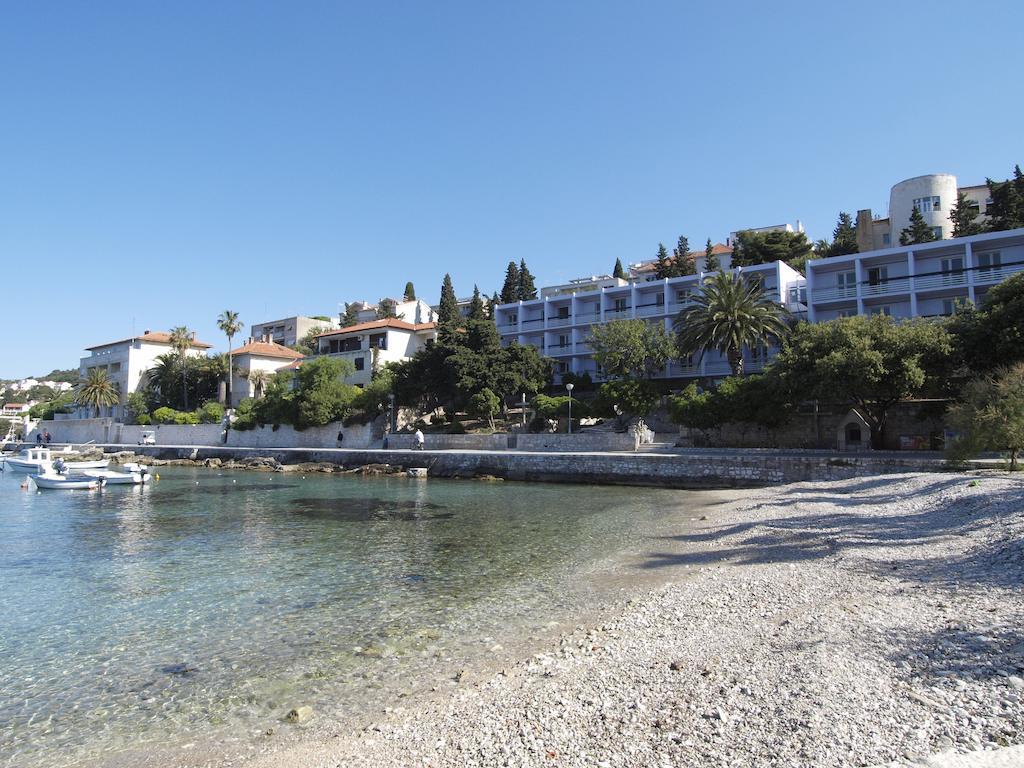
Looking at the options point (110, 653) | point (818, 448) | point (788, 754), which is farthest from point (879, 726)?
point (818, 448)

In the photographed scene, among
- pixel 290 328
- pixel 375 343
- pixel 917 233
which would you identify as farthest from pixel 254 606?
pixel 290 328

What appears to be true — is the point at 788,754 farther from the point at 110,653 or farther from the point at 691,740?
the point at 110,653

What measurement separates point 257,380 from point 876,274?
70894 millimetres

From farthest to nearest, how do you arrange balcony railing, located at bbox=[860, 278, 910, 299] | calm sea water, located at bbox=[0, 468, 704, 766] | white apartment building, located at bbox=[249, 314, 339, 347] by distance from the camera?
white apartment building, located at bbox=[249, 314, 339, 347] → balcony railing, located at bbox=[860, 278, 910, 299] → calm sea water, located at bbox=[0, 468, 704, 766]

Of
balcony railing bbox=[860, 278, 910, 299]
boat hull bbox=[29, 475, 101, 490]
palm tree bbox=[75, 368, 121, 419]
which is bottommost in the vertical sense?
boat hull bbox=[29, 475, 101, 490]

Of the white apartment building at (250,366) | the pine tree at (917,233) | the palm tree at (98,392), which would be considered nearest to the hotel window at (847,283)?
A: the pine tree at (917,233)

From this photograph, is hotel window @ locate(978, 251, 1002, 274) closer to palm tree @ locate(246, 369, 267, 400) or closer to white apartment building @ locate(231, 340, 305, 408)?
white apartment building @ locate(231, 340, 305, 408)

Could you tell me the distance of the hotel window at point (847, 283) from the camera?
51.0 meters

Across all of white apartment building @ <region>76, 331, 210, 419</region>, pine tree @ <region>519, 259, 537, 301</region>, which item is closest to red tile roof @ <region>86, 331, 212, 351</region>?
white apartment building @ <region>76, 331, 210, 419</region>

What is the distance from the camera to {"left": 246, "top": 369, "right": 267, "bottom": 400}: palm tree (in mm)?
82250

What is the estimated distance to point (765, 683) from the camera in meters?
6.91

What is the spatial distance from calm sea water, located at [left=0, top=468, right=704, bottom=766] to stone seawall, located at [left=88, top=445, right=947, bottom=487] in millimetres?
9229

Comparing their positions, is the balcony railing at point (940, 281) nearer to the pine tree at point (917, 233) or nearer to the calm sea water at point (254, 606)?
the pine tree at point (917, 233)

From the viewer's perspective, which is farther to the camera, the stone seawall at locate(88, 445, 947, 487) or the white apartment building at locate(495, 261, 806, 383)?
the white apartment building at locate(495, 261, 806, 383)
